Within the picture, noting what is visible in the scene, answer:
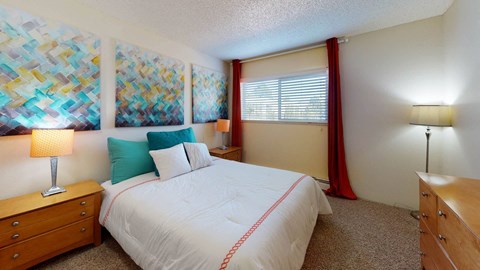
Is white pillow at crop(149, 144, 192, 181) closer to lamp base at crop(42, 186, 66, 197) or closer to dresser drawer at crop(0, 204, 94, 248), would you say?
dresser drawer at crop(0, 204, 94, 248)

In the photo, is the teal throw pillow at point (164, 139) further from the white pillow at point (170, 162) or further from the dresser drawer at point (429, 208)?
the dresser drawer at point (429, 208)

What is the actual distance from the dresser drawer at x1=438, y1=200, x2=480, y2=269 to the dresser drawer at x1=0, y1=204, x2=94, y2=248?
8.00 ft

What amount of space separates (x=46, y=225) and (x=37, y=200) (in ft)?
0.76

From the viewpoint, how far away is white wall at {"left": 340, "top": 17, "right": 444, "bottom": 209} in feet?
7.45

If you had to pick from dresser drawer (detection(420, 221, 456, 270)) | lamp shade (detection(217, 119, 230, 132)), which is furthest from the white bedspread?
lamp shade (detection(217, 119, 230, 132))

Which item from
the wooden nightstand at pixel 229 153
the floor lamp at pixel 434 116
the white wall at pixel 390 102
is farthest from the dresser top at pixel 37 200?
the floor lamp at pixel 434 116

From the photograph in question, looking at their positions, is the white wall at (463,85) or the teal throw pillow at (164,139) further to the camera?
the teal throw pillow at (164,139)

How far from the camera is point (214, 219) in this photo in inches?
48.2

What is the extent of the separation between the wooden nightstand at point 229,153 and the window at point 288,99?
75 cm

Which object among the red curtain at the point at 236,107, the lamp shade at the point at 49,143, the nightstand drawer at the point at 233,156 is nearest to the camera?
the lamp shade at the point at 49,143

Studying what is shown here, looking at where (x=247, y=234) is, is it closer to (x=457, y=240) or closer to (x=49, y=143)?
(x=457, y=240)

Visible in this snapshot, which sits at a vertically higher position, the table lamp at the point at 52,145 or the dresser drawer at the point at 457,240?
the table lamp at the point at 52,145

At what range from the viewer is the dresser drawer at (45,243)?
51.3 inches

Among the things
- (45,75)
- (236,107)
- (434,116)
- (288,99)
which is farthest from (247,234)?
(236,107)
